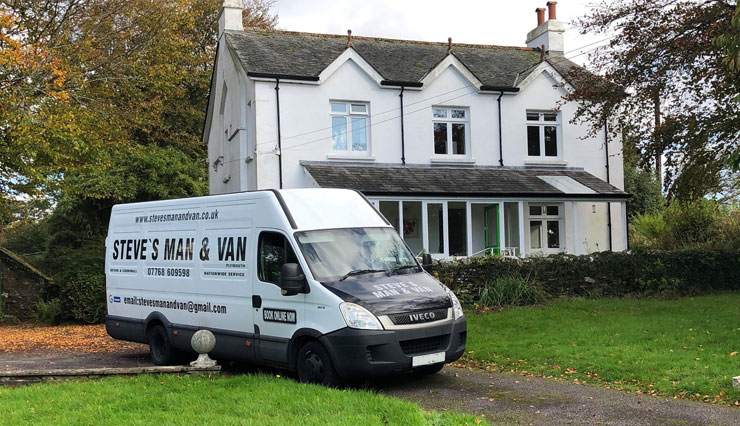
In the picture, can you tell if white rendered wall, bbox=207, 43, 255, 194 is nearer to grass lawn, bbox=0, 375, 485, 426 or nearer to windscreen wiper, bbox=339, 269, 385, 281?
windscreen wiper, bbox=339, 269, 385, 281

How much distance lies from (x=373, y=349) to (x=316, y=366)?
33.3 inches

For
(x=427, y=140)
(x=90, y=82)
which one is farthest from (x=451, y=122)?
(x=90, y=82)

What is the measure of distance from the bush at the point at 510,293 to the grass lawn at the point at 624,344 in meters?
0.72

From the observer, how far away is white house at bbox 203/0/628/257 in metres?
22.2

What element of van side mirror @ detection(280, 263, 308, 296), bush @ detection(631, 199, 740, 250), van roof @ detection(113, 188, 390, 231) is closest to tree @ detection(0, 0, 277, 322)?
van roof @ detection(113, 188, 390, 231)

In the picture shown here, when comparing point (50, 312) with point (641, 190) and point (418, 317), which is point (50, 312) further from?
point (641, 190)

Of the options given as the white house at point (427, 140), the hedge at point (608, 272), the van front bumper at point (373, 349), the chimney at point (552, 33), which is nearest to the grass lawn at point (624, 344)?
the hedge at point (608, 272)

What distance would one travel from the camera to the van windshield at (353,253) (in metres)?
9.38

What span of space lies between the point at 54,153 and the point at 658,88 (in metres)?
14.4

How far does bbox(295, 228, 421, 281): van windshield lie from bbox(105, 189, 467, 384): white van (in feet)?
0.05

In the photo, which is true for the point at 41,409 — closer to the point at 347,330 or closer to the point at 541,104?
the point at 347,330

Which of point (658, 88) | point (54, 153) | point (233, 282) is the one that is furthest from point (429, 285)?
point (54, 153)

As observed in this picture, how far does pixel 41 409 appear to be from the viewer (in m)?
7.62

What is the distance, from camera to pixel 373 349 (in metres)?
8.60
